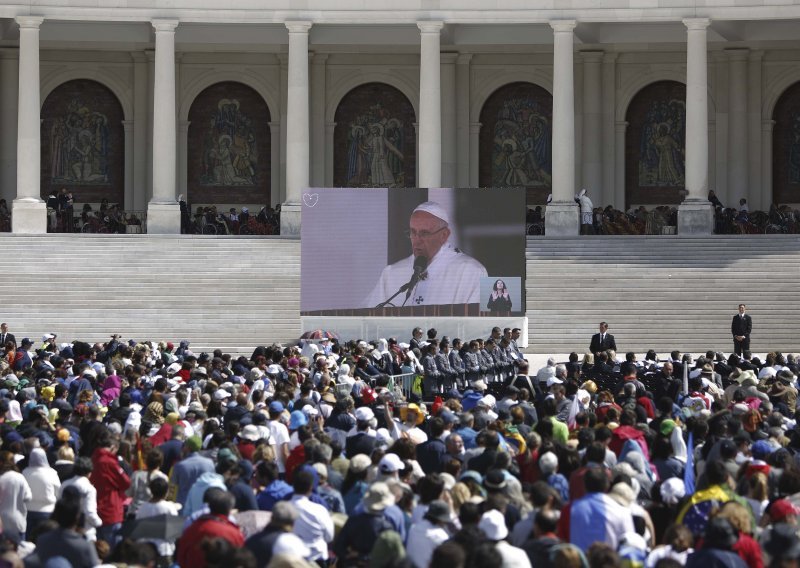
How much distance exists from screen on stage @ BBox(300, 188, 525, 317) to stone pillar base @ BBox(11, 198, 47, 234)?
604 inches

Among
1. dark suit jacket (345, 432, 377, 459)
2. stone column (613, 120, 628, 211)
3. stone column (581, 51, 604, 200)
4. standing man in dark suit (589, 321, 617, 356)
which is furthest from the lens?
stone column (613, 120, 628, 211)

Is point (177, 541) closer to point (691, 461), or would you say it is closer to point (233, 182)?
point (691, 461)

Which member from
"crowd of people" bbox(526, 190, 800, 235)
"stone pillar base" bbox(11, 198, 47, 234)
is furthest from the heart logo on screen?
"crowd of people" bbox(526, 190, 800, 235)

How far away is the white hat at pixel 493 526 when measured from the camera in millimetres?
12828

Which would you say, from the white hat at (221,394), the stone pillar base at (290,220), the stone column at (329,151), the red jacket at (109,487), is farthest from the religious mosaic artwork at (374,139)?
the red jacket at (109,487)

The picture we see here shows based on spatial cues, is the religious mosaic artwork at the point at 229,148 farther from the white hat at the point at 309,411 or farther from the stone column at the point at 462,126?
the white hat at the point at 309,411

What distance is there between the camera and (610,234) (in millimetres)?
51156

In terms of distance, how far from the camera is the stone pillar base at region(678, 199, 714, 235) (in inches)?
1989

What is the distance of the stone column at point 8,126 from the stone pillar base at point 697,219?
72.9 feet

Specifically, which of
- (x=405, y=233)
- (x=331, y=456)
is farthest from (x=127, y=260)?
(x=331, y=456)

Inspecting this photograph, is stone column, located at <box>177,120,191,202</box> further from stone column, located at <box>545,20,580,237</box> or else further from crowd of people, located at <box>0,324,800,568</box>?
crowd of people, located at <box>0,324,800,568</box>

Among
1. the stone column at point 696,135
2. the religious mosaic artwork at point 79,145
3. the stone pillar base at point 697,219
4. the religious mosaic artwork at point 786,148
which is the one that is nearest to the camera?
the stone pillar base at point 697,219

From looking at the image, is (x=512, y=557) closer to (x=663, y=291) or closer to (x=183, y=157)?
(x=663, y=291)

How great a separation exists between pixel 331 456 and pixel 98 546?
10.8 ft
